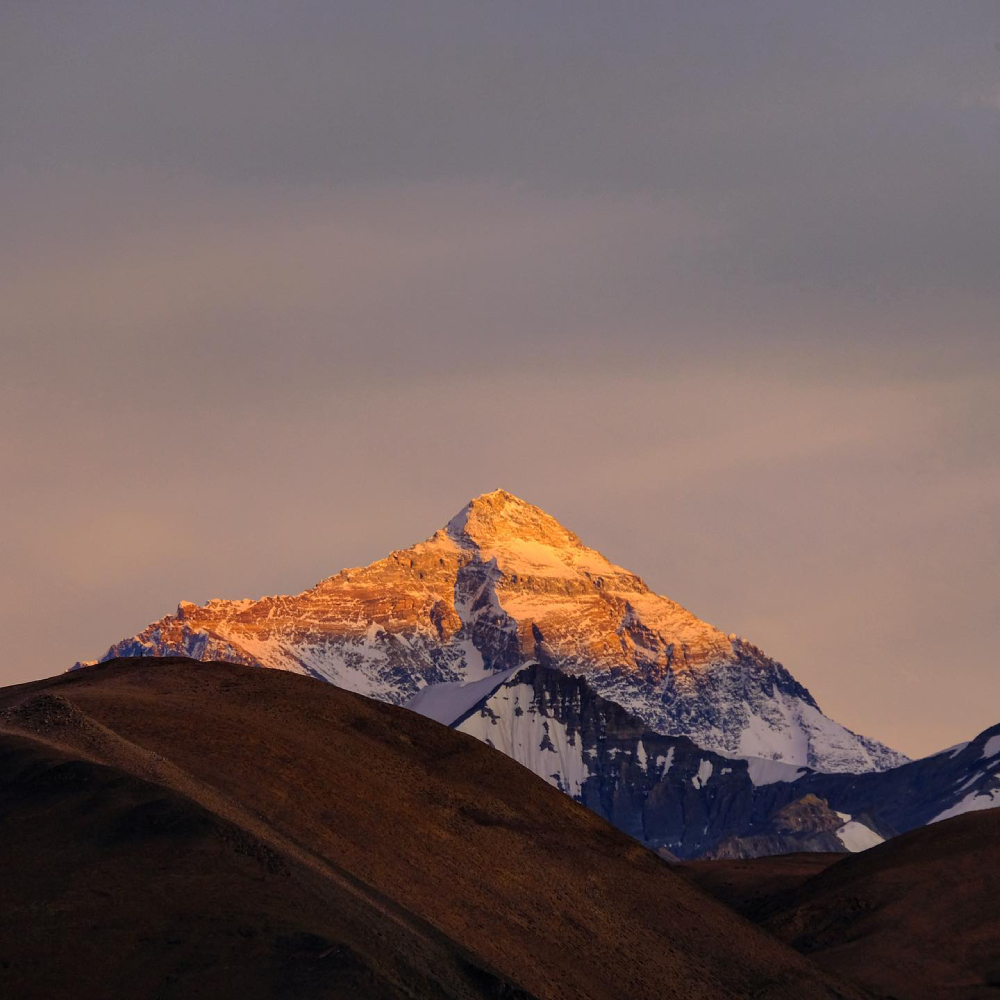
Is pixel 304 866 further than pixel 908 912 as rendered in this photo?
No

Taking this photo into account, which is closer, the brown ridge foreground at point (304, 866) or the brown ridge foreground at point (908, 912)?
the brown ridge foreground at point (304, 866)

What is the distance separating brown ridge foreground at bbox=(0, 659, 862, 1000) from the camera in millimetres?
75438

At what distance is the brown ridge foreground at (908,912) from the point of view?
437 feet

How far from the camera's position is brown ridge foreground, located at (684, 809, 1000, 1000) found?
437ft

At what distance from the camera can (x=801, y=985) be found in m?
116

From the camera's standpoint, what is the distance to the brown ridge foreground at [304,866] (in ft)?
247

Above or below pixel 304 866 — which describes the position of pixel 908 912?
above

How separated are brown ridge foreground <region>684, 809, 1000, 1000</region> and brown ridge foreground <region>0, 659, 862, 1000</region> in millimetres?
14331

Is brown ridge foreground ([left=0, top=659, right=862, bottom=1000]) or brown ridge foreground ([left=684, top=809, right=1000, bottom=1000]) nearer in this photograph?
brown ridge foreground ([left=0, top=659, right=862, bottom=1000])

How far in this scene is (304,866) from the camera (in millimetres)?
87688

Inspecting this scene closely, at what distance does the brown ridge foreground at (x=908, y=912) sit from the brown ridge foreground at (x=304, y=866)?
47.0 ft

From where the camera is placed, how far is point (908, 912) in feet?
466

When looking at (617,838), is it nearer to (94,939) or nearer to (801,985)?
(801,985)

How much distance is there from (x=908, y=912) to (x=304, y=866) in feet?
216
